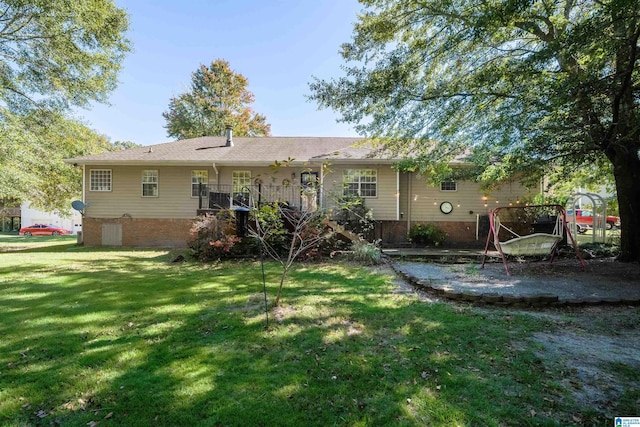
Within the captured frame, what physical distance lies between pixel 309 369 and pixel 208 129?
29.1 m

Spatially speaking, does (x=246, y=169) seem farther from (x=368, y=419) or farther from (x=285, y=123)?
(x=285, y=123)

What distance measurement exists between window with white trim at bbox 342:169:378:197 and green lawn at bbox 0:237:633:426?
756 centimetres

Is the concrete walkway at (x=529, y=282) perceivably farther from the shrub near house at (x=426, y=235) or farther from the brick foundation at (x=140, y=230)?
the brick foundation at (x=140, y=230)

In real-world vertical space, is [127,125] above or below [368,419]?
above

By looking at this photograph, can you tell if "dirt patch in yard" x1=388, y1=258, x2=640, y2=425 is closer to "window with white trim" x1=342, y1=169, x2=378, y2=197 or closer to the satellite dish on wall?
"window with white trim" x1=342, y1=169, x2=378, y2=197

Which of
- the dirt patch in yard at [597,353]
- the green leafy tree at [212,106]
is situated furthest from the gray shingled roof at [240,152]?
the green leafy tree at [212,106]

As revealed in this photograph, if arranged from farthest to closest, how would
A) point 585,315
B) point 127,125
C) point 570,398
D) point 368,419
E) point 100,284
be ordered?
Answer: point 127,125, point 100,284, point 585,315, point 570,398, point 368,419

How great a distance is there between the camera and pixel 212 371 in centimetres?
270

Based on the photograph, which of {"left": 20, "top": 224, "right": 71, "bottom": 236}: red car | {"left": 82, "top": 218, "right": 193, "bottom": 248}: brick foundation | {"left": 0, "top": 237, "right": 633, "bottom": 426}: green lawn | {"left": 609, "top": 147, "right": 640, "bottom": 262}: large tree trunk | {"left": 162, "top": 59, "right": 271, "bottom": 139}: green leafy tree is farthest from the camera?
{"left": 162, "top": 59, "right": 271, "bottom": 139}: green leafy tree

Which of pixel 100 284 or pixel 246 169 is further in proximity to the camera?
pixel 246 169

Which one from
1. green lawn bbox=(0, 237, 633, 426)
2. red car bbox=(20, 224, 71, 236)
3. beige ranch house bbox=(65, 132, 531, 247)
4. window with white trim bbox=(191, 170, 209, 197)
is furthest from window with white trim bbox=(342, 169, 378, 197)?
red car bbox=(20, 224, 71, 236)

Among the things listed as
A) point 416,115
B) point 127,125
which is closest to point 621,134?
point 416,115

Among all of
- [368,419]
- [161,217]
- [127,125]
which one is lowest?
[368,419]

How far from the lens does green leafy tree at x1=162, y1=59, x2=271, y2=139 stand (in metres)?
28.3
